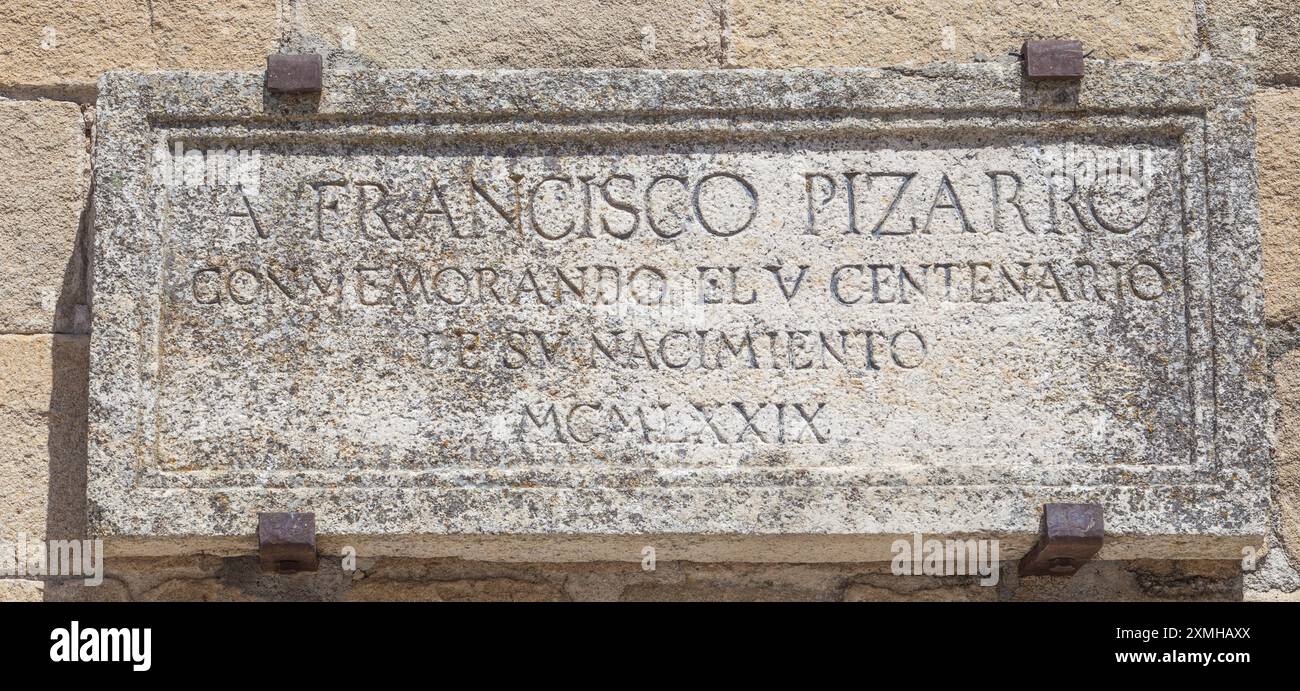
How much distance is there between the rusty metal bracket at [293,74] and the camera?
2717 mm

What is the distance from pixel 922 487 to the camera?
2574 millimetres

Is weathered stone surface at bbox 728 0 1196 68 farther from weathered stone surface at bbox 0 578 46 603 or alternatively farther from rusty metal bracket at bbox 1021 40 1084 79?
weathered stone surface at bbox 0 578 46 603

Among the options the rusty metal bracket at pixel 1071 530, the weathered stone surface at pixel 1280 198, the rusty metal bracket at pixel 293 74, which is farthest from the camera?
the weathered stone surface at pixel 1280 198

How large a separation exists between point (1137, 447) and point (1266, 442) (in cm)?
24

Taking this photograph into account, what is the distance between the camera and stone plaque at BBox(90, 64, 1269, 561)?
2.58 metres

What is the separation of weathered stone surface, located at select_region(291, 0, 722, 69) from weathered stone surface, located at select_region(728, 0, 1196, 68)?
109mm

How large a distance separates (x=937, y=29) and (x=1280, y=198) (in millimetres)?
798

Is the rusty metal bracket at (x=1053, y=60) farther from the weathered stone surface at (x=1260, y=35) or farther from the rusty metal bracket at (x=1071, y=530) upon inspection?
the rusty metal bracket at (x=1071, y=530)

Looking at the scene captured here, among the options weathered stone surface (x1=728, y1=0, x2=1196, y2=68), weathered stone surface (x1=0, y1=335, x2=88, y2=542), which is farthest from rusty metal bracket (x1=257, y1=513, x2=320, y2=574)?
weathered stone surface (x1=728, y1=0, x2=1196, y2=68)

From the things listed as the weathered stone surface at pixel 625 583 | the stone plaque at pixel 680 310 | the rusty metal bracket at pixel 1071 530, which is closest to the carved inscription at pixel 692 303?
the stone plaque at pixel 680 310

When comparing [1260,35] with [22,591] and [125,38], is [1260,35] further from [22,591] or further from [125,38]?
[22,591]

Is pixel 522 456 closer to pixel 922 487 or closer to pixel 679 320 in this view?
pixel 679 320

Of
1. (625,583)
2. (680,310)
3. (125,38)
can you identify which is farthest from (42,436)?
(680,310)

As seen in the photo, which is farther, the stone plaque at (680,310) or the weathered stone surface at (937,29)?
the weathered stone surface at (937,29)
